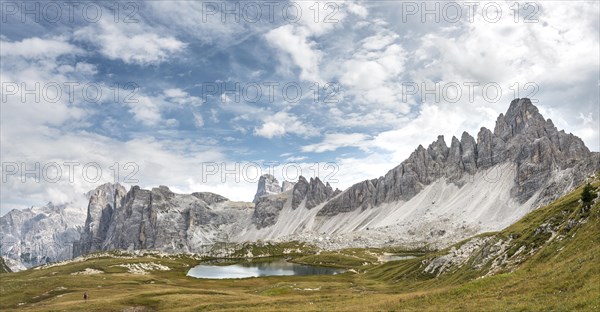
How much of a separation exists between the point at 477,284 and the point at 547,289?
391 inches

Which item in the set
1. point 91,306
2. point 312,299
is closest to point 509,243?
point 312,299

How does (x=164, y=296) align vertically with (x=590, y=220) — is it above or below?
below

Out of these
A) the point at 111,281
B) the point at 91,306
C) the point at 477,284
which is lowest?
the point at 111,281

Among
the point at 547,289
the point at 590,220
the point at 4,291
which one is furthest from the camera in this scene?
the point at 4,291

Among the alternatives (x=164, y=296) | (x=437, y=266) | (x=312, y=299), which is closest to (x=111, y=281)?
(x=164, y=296)

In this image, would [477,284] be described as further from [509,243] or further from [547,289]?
[509,243]

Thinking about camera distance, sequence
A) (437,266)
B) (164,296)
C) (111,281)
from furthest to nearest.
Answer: (111,281)
(437,266)
(164,296)

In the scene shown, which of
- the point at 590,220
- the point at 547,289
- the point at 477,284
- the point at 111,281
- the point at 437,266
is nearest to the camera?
the point at 547,289

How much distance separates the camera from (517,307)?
29.0 m

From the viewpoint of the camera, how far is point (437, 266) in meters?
79.6

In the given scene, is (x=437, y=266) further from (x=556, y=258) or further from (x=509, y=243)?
(x=556, y=258)

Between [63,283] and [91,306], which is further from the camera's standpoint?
[63,283]

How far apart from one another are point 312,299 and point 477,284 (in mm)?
26746

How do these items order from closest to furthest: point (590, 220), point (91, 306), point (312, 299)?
1. point (590, 220)
2. point (312, 299)
3. point (91, 306)
